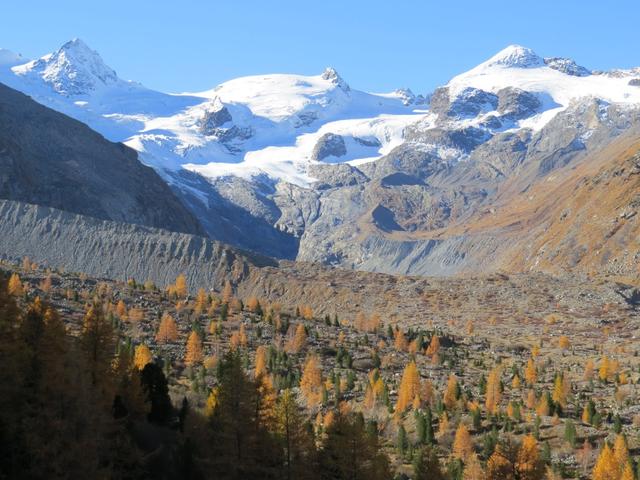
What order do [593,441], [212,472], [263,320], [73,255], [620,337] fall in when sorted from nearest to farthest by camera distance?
[212,472] < [593,441] < [263,320] < [620,337] < [73,255]

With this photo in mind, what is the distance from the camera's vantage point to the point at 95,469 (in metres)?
35.2

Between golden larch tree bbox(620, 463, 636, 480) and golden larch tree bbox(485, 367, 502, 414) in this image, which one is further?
golden larch tree bbox(485, 367, 502, 414)

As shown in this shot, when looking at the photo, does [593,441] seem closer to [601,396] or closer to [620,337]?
[601,396]

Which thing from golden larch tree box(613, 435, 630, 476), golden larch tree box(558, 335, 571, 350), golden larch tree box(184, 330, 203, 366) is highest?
golden larch tree box(558, 335, 571, 350)

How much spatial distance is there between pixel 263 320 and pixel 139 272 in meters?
68.3

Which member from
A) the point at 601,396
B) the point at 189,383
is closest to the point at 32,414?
the point at 189,383

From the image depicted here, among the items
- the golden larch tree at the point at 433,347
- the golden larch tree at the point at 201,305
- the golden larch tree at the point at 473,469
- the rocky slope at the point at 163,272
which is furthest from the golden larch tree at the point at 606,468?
the rocky slope at the point at 163,272

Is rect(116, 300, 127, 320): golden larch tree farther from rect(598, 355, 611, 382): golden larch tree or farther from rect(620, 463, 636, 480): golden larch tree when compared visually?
rect(620, 463, 636, 480): golden larch tree

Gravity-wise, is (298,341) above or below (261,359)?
above

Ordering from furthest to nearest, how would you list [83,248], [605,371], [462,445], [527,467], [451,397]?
1. [83,248]
2. [605,371]
3. [451,397]
4. [462,445]
5. [527,467]

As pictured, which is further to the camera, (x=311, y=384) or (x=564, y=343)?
(x=564, y=343)

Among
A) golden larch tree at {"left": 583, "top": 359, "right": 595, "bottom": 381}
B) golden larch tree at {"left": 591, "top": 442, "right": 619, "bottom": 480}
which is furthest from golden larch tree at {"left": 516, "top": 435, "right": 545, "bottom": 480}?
golden larch tree at {"left": 583, "top": 359, "right": 595, "bottom": 381}

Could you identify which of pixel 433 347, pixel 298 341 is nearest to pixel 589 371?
pixel 433 347

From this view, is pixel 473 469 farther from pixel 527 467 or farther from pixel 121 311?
pixel 121 311
